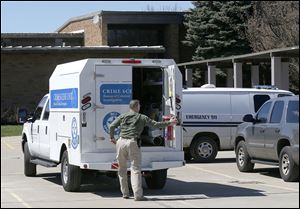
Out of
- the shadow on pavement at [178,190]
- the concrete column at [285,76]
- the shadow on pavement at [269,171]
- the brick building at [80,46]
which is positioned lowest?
the shadow on pavement at [269,171]

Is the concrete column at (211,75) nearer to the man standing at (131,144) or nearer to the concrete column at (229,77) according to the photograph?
the concrete column at (229,77)

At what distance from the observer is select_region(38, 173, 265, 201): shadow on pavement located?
1252cm

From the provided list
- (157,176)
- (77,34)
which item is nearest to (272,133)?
(157,176)

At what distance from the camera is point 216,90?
1952cm

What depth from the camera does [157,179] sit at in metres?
13.6

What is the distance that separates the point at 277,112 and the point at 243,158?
2.02 meters

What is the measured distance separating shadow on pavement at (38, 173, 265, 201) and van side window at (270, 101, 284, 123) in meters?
2.08

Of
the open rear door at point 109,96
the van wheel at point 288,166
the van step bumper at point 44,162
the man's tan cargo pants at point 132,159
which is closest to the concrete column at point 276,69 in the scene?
the van wheel at point 288,166

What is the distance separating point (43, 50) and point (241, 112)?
72.8ft

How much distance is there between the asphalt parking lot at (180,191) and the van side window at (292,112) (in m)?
1.33

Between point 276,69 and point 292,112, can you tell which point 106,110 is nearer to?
point 292,112

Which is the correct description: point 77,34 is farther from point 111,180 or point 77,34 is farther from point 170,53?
point 111,180

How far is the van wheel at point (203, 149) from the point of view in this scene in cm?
1945

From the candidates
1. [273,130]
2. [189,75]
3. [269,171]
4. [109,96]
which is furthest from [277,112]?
[189,75]
